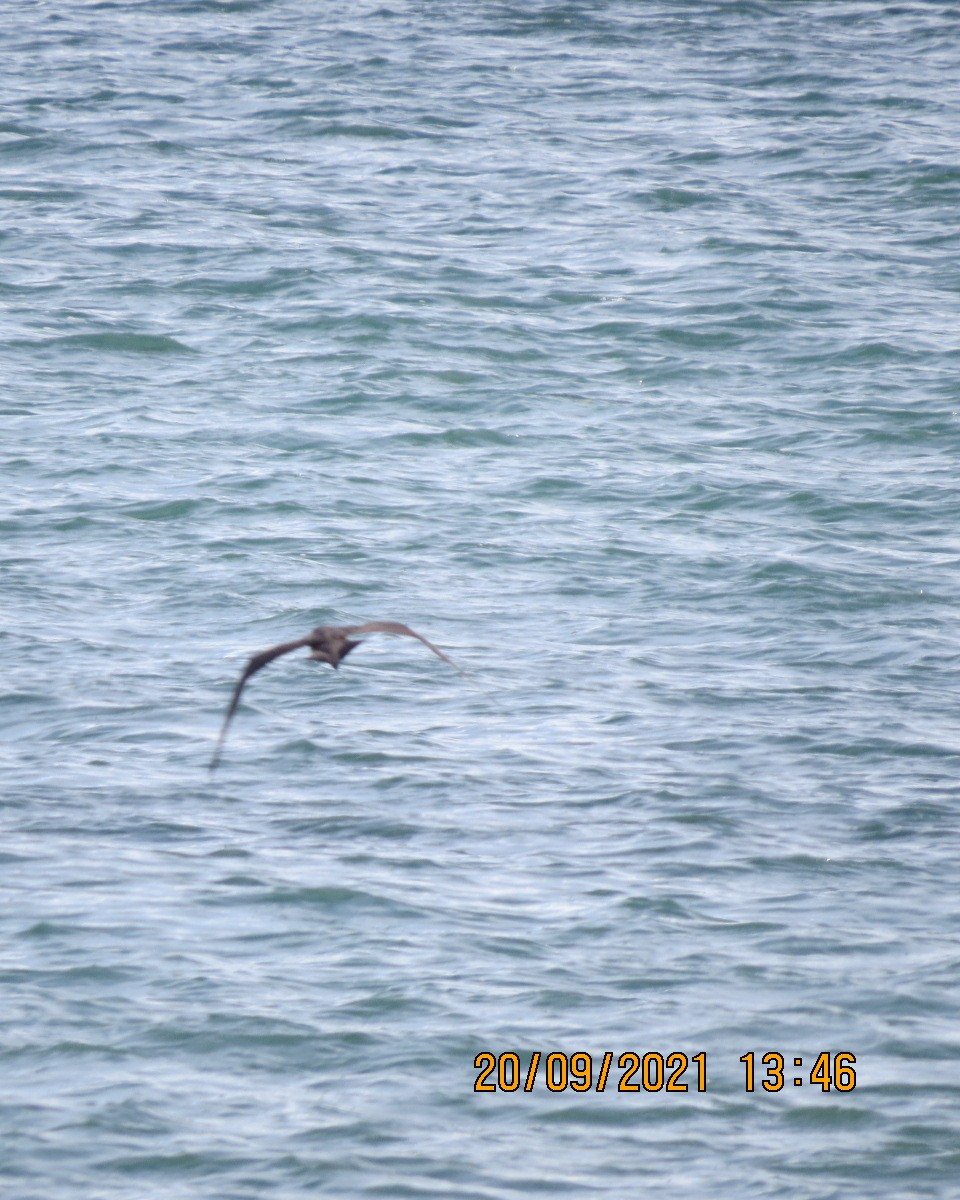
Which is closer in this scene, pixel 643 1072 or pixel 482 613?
pixel 643 1072

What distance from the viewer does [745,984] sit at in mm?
10336

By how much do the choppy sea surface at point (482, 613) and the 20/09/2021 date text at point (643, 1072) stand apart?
0.04m

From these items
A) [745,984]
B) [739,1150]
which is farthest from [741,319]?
[739,1150]

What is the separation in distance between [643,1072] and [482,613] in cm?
679

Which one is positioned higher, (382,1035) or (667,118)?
(667,118)

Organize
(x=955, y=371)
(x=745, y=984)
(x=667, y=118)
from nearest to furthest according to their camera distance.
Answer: (x=745, y=984) → (x=955, y=371) → (x=667, y=118)

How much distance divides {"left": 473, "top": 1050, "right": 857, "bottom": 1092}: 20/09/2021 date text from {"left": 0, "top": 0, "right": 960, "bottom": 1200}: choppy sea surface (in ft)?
0.14

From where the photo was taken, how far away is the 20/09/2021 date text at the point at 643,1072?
947cm

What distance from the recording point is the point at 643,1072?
9562mm

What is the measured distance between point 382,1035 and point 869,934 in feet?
10.2

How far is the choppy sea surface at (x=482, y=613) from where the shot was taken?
31.0 ft

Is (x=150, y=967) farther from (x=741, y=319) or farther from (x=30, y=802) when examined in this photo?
(x=741, y=319)

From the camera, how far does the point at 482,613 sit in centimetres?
1585

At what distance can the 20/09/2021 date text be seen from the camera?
31.1 feet
